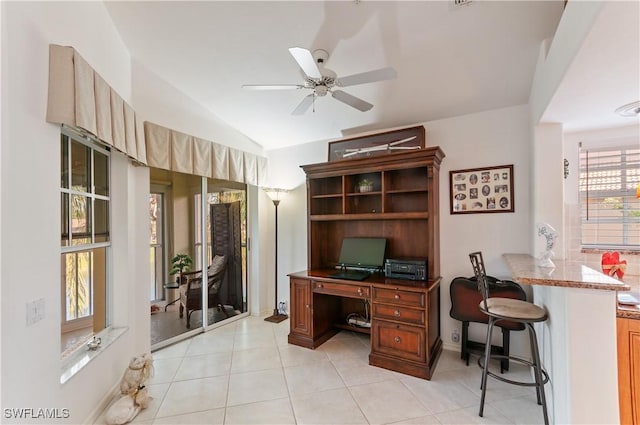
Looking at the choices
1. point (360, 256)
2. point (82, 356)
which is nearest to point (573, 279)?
point (360, 256)

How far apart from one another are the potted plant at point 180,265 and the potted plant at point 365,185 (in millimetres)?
2408

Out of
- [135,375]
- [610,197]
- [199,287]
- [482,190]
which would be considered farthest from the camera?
[199,287]

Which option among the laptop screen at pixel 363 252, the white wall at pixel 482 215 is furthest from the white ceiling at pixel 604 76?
the laptop screen at pixel 363 252

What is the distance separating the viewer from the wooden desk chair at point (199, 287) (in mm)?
3549

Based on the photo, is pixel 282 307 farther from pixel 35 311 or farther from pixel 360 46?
pixel 360 46

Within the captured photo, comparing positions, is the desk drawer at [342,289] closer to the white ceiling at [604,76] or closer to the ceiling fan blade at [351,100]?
the ceiling fan blade at [351,100]

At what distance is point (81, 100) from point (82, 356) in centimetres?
181

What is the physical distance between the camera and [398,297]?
8.81 ft

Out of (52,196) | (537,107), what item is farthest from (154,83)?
(537,107)

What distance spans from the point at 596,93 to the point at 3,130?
3.36m

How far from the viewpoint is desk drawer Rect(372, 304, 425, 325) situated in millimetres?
2593

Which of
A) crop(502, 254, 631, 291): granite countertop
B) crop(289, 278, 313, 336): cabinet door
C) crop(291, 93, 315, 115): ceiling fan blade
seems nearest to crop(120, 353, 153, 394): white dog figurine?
crop(289, 278, 313, 336): cabinet door

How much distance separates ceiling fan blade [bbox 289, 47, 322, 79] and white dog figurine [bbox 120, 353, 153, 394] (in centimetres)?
263

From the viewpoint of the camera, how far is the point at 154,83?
2967mm
